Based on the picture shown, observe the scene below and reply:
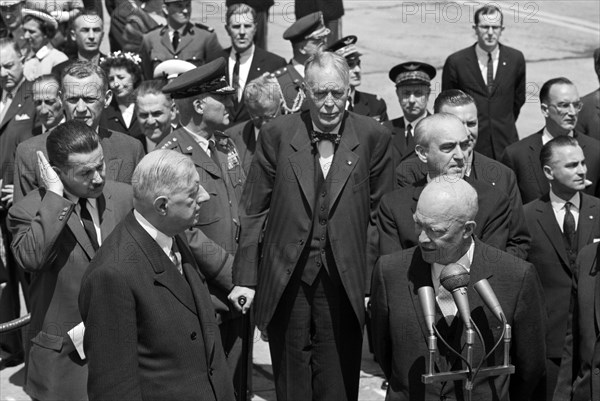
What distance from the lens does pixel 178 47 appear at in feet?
37.0

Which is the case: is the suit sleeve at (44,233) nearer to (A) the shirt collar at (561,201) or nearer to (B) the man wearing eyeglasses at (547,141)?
(A) the shirt collar at (561,201)

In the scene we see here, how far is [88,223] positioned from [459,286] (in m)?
2.36

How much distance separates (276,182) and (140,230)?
1.98 m

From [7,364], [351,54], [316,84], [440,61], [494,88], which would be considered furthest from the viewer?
[440,61]

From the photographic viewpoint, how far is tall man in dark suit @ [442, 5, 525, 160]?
35.7 feet

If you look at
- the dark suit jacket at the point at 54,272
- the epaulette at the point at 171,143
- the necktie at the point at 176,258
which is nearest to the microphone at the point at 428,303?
the necktie at the point at 176,258

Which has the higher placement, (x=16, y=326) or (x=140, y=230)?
(x=140, y=230)

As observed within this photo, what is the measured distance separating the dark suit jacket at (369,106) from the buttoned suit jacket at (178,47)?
167 cm

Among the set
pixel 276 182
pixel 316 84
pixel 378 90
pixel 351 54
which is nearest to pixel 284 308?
pixel 276 182

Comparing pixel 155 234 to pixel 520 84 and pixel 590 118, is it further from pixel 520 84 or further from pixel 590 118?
pixel 520 84

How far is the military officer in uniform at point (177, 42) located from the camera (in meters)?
11.2

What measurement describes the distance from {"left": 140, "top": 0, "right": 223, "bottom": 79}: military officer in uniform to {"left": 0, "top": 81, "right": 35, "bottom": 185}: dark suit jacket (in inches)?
79.7

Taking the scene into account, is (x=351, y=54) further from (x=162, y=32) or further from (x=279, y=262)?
(x=279, y=262)

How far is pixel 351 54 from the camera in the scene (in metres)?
10.1
